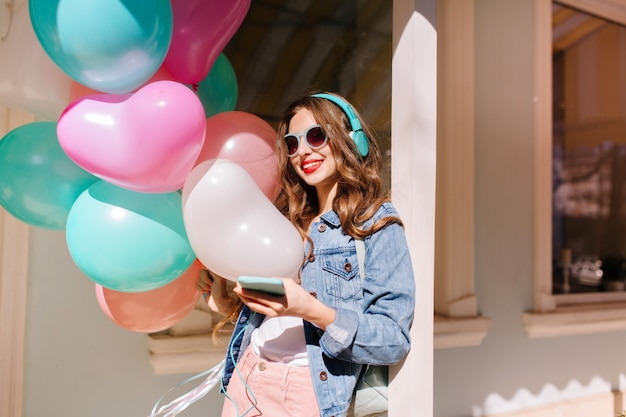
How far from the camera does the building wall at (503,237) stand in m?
2.76

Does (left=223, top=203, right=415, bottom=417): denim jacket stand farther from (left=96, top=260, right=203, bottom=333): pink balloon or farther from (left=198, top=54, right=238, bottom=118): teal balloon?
(left=198, top=54, right=238, bottom=118): teal balloon

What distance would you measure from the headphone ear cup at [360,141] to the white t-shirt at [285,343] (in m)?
0.51

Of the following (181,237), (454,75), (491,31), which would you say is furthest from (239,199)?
(491,31)

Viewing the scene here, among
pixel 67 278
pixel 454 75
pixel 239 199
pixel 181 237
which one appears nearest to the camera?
pixel 239 199

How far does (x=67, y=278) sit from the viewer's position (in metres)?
1.90

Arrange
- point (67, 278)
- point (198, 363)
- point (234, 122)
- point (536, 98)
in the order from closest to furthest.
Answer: point (234, 122)
point (67, 278)
point (198, 363)
point (536, 98)

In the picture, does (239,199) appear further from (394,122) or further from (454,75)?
(454,75)

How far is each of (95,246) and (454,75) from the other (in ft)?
7.54

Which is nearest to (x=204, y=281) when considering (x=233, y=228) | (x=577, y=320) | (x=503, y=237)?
(x=233, y=228)

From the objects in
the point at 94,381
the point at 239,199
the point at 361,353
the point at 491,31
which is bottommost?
the point at 94,381

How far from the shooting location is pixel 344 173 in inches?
48.0

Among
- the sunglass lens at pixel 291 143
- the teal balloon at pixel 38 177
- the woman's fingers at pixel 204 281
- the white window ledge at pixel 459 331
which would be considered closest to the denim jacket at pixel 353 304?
the sunglass lens at pixel 291 143

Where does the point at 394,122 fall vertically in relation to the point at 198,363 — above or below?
above

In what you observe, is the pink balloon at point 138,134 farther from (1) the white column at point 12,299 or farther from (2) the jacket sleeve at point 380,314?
(1) the white column at point 12,299
